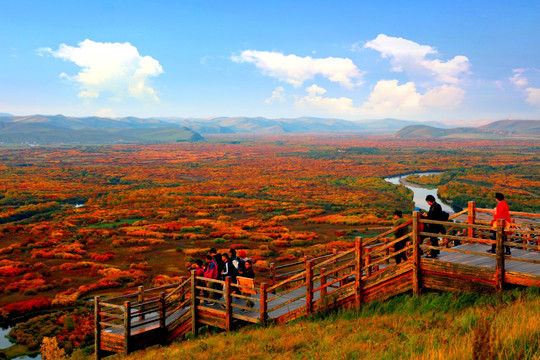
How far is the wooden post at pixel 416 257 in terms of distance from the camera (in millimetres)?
11008

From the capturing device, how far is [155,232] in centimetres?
5069

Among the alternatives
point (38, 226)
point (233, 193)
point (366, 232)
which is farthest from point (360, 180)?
point (38, 226)

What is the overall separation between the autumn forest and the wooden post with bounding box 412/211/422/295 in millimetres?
17714

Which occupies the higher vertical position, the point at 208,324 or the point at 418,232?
the point at 418,232

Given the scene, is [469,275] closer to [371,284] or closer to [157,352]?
[371,284]

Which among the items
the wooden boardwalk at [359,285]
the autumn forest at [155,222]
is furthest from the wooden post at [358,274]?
the autumn forest at [155,222]

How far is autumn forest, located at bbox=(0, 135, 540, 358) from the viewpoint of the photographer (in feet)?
98.8

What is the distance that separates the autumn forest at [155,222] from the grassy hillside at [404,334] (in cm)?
1379

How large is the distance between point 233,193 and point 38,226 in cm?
4395

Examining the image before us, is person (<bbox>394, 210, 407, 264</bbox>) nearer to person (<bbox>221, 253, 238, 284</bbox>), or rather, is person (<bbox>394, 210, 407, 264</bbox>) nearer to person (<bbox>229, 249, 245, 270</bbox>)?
person (<bbox>229, 249, 245, 270</bbox>)

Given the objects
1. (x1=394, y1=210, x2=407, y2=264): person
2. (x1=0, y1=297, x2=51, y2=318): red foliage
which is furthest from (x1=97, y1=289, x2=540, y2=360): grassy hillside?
(x1=0, y1=297, x2=51, y2=318): red foliage

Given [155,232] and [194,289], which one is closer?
[194,289]

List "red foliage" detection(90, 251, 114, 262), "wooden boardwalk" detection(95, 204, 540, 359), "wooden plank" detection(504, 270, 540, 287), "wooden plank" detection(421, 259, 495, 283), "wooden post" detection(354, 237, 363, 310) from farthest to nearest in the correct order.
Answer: "red foliage" detection(90, 251, 114, 262) → "wooden post" detection(354, 237, 363, 310) → "wooden boardwalk" detection(95, 204, 540, 359) → "wooden plank" detection(421, 259, 495, 283) → "wooden plank" detection(504, 270, 540, 287)

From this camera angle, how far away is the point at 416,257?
11.1 m
